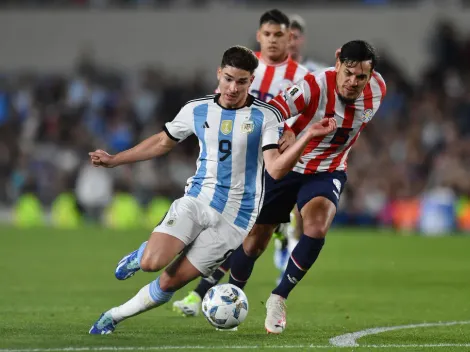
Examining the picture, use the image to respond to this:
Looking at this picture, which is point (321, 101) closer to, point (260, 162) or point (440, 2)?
point (260, 162)

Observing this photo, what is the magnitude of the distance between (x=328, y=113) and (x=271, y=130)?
1070mm

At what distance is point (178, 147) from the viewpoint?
76.0 ft

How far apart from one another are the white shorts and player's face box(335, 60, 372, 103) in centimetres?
147

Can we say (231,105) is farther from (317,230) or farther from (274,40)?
(274,40)

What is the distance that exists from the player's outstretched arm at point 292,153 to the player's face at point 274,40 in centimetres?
252

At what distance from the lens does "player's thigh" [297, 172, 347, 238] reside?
320 inches

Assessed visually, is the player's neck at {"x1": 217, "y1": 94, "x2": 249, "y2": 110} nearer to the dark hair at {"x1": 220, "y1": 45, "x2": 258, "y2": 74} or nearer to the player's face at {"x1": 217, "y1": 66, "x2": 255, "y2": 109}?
the player's face at {"x1": 217, "y1": 66, "x2": 255, "y2": 109}

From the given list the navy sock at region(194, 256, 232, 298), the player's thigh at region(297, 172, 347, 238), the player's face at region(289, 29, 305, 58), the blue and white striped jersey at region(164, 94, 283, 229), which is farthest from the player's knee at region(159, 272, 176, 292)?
the player's face at region(289, 29, 305, 58)

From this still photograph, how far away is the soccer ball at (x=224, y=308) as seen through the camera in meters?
7.53

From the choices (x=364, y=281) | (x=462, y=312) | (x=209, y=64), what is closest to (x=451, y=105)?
(x=209, y=64)

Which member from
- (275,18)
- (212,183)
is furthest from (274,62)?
→ (212,183)

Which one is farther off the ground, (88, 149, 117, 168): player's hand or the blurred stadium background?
(88, 149, 117, 168): player's hand

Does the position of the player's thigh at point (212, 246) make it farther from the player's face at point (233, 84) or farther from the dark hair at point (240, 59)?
the dark hair at point (240, 59)

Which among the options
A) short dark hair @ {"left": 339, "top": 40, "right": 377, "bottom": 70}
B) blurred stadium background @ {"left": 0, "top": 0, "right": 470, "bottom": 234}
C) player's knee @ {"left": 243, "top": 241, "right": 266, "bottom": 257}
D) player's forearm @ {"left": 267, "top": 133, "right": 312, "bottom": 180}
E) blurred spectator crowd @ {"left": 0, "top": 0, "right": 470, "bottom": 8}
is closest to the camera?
player's forearm @ {"left": 267, "top": 133, "right": 312, "bottom": 180}
